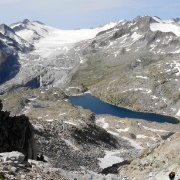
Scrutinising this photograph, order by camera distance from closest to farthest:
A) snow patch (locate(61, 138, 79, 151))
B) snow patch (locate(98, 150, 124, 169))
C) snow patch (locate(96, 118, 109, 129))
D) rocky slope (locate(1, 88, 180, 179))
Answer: rocky slope (locate(1, 88, 180, 179)), snow patch (locate(98, 150, 124, 169)), snow patch (locate(61, 138, 79, 151)), snow patch (locate(96, 118, 109, 129))

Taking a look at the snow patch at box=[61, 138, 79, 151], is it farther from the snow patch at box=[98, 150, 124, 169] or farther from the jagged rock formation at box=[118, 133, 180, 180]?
the jagged rock formation at box=[118, 133, 180, 180]

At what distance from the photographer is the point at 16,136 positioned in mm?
49656

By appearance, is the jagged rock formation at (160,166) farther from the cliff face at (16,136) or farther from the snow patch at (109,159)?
the snow patch at (109,159)

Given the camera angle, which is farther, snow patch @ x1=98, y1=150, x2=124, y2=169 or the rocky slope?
snow patch @ x1=98, y1=150, x2=124, y2=169

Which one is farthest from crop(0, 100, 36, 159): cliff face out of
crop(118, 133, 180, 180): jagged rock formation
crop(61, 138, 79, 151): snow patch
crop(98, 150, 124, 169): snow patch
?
crop(61, 138, 79, 151): snow patch

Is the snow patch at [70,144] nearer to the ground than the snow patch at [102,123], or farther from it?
farther from it

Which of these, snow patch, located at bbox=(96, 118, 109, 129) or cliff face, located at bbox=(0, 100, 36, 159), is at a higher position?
cliff face, located at bbox=(0, 100, 36, 159)

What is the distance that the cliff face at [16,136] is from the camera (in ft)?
158

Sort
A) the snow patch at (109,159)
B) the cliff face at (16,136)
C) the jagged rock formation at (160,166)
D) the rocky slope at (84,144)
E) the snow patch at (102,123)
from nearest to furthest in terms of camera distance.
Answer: the jagged rock formation at (160,166) → the cliff face at (16,136) → the rocky slope at (84,144) → the snow patch at (109,159) → the snow patch at (102,123)

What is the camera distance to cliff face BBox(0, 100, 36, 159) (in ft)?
158

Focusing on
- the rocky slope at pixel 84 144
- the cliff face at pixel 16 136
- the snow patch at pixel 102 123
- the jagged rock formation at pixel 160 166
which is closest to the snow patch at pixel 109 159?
the rocky slope at pixel 84 144

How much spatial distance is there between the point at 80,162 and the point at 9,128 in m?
Answer: 22.0

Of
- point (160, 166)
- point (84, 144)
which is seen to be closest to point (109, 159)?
point (84, 144)

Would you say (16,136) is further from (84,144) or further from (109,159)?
(84,144)
